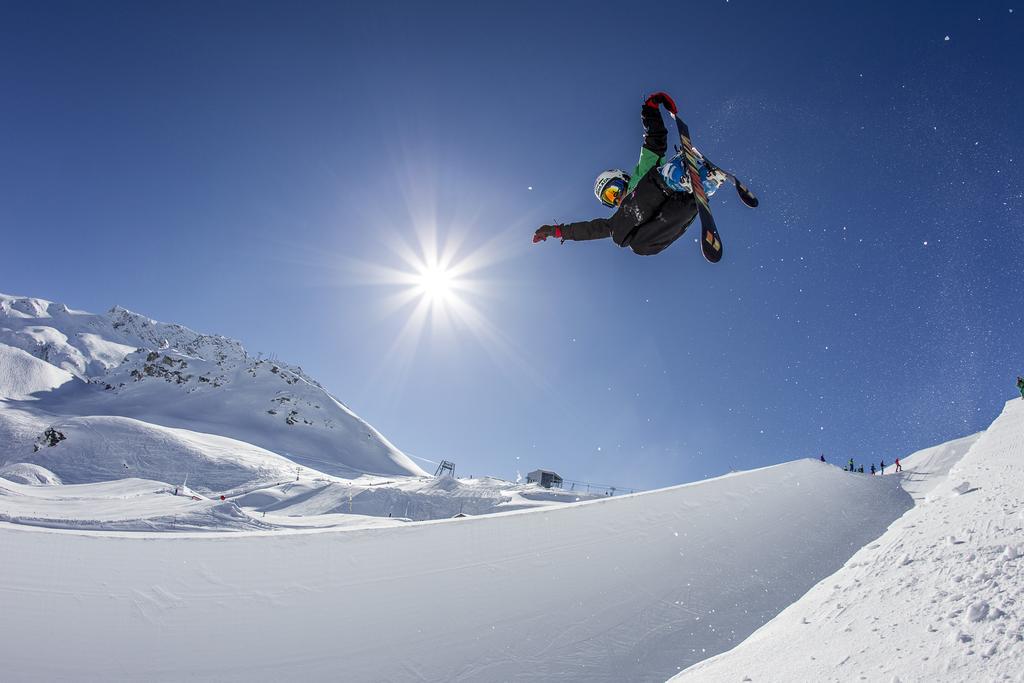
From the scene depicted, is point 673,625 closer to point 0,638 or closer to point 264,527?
point 0,638

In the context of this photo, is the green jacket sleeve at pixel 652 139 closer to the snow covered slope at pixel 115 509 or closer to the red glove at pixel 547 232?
the red glove at pixel 547 232

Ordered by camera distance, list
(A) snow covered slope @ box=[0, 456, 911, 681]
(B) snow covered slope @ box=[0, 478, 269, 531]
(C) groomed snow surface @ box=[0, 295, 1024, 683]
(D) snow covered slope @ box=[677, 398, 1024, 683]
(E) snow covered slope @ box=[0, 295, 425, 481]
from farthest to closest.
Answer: (E) snow covered slope @ box=[0, 295, 425, 481] → (B) snow covered slope @ box=[0, 478, 269, 531] → (A) snow covered slope @ box=[0, 456, 911, 681] → (C) groomed snow surface @ box=[0, 295, 1024, 683] → (D) snow covered slope @ box=[677, 398, 1024, 683]

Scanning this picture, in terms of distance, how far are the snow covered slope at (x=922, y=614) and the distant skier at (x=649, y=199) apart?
353 centimetres

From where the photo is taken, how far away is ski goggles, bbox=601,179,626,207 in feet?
18.4

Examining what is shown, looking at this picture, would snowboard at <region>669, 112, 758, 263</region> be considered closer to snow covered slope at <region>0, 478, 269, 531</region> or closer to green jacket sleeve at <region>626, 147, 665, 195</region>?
green jacket sleeve at <region>626, 147, 665, 195</region>

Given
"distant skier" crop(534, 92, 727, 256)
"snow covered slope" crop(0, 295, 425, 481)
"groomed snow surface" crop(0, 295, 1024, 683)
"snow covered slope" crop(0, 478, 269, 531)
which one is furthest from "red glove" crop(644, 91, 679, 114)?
"snow covered slope" crop(0, 295, 425, 481)

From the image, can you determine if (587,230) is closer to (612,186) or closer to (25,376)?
(612,186)

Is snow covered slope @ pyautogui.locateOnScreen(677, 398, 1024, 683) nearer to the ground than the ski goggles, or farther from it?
nearer to the ground

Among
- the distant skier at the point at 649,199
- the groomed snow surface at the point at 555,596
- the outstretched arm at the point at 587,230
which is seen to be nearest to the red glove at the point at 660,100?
the distant skier at the point at 649,199

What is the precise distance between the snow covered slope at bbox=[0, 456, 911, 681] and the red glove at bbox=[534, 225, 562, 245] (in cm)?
295

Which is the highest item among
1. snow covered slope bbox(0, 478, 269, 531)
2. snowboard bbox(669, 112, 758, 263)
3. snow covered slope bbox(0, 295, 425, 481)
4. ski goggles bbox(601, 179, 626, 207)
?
snow covered slope bbox(0, 295, 425, 481)

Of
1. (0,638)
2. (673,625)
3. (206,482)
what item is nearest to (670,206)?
(673,625)

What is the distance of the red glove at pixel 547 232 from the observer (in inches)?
225

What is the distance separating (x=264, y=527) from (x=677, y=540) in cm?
2072
